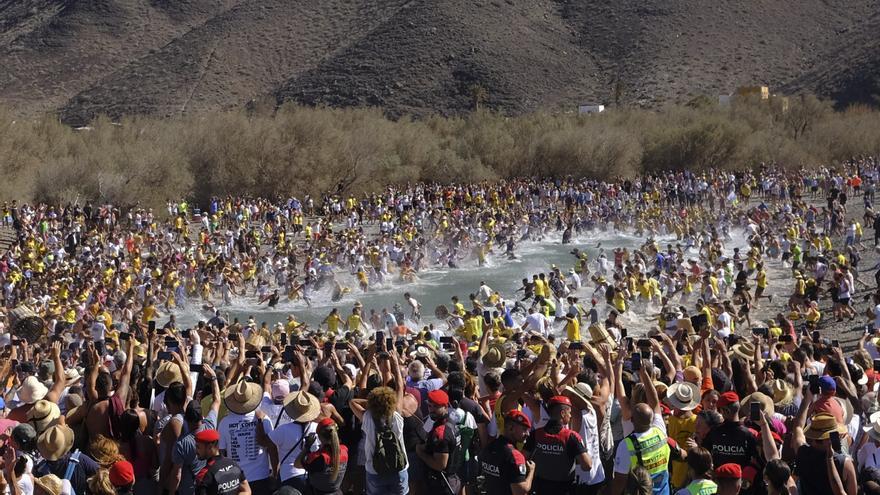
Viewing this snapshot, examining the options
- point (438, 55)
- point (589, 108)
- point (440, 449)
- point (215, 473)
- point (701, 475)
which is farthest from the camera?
point (438, 55)

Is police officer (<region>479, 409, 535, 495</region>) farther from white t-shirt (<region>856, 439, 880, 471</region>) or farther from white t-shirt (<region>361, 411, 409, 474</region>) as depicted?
white t-shirt (<region>856, 439, 880, 471</region>)

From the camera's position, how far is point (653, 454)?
5.77 metres

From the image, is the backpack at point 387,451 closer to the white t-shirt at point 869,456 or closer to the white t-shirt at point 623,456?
the white t-shirt at point 623,456

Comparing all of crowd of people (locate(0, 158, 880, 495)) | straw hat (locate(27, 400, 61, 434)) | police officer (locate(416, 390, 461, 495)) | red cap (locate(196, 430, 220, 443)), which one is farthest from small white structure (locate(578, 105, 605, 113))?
red cap (locate(196, 430, 220, 443))

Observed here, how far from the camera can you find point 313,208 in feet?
137

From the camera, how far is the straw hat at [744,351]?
8548mm

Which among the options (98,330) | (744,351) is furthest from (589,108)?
(744,351)

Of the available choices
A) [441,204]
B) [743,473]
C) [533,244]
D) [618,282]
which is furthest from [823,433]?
[441,204]

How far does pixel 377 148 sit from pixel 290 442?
4294 cm

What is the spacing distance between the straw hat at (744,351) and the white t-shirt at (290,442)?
13.5 ft

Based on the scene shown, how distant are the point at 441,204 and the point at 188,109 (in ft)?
152

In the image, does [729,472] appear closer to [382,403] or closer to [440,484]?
[440,484]

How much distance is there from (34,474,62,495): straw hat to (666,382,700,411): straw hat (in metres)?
3.89

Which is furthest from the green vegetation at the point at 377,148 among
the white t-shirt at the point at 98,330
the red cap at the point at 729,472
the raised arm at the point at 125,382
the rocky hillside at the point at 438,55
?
the red cap at the point at 729,472
